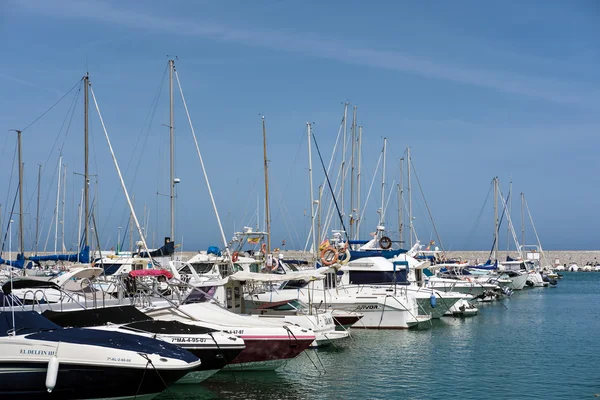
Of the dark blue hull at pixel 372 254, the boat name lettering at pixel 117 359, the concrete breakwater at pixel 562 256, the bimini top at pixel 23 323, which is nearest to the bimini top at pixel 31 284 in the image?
the bimini top at pixel 23 323

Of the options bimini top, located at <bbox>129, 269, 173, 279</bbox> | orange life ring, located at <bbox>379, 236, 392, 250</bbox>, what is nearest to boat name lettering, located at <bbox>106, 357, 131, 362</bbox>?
bimini top, located at <bbox>129, 269, 173, 279</bbox>

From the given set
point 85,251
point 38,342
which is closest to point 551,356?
point 38,342

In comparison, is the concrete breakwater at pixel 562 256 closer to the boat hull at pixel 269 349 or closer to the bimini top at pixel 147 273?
the bimini top at pixel 147 273

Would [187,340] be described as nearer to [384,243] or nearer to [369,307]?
[369,307]

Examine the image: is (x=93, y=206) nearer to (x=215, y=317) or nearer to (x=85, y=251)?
(x=85, y=251)

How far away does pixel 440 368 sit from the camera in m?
23.0

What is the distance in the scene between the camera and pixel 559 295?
58625 millimetres

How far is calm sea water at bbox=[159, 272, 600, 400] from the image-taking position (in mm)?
19234

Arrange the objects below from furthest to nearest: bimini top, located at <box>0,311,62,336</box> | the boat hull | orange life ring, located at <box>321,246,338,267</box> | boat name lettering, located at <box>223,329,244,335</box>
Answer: orange life ring, located at <box>321,246,338,267</box>, the boat hull, boat name lettering, located at <box>223,329,244,335</box>, bimini top, located at <box>0,311,62,336</box>

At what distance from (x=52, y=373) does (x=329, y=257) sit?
821 inches

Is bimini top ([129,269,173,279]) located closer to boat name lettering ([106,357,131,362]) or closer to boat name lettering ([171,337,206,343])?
boat name lettering ([171,337,206,343])

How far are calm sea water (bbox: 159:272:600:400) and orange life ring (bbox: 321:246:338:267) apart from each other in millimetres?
3700

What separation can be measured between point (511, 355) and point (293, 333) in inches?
370

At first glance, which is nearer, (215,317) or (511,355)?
(215,317)
